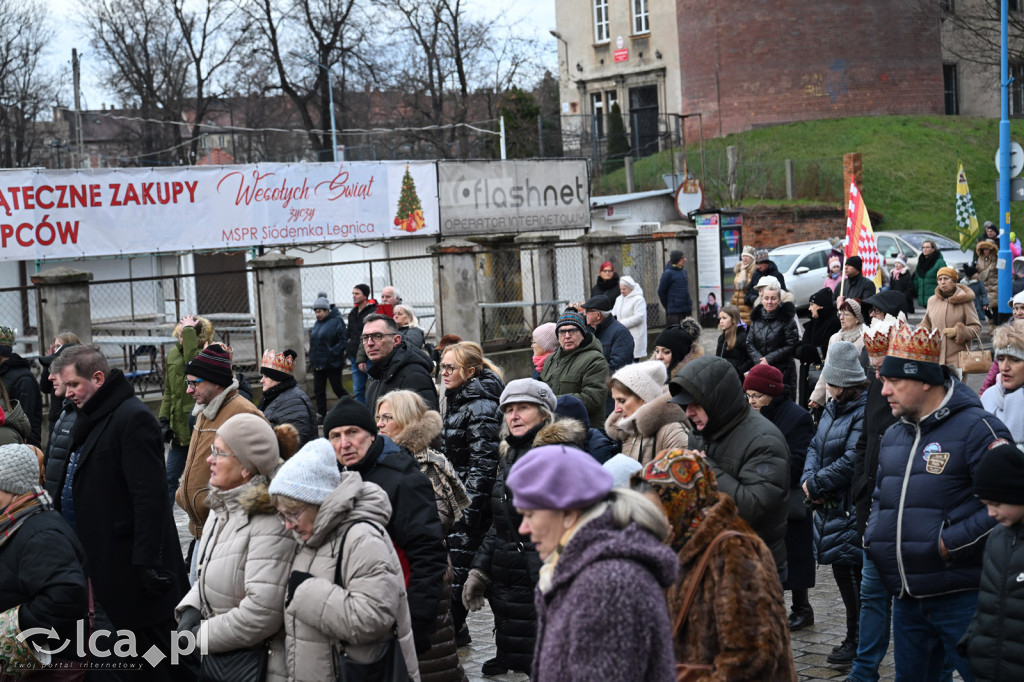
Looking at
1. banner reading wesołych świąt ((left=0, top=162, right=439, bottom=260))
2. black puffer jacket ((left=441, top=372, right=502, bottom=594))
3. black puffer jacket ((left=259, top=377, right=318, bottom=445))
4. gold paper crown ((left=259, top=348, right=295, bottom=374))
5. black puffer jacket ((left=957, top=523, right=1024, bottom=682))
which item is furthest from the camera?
banner reading wesołych świąt ((left=0, top=162, right=439, bottom=260))

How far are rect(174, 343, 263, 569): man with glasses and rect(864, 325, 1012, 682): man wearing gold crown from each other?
3751 millimetres

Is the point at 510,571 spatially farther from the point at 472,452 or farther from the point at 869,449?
the point at 869,449

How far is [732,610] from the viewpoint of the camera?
394cm

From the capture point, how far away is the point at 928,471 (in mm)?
5414

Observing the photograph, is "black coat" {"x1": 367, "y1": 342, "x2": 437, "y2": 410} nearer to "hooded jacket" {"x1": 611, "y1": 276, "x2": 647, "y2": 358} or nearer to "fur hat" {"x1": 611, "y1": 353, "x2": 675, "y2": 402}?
"fur hat" {"x1": 611, "y1": 353, "x2": 675, "y2": 402}

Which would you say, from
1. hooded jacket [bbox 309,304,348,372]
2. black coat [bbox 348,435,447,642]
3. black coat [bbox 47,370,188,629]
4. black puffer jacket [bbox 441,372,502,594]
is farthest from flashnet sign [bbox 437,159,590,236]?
black coat [bbox 348,435,447,642]

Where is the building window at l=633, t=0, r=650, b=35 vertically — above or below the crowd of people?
above

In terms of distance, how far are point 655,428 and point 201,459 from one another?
114 inches

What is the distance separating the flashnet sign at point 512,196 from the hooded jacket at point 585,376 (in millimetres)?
12524

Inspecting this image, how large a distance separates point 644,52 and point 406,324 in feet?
136

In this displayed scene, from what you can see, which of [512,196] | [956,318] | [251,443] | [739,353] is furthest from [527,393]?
[512,196]

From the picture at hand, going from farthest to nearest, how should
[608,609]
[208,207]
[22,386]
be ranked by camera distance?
[208,207]
[22,386]
[608,609]

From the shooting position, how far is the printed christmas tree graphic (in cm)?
2106

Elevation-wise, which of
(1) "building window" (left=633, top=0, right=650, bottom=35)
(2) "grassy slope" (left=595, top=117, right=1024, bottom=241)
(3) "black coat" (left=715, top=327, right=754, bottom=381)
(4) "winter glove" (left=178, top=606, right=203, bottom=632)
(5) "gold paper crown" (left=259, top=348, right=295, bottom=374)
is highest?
(1) "building window" (left=633, top=0, right=650, bottom=35)
